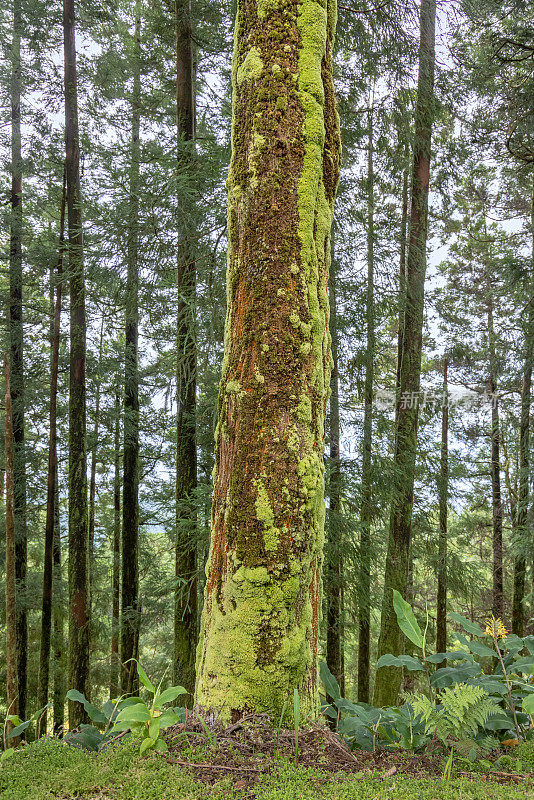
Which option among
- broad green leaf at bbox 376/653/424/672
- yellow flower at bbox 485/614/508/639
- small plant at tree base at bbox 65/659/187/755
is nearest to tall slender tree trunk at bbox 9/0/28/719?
small plant at tree base at bbox 65/659/187/755

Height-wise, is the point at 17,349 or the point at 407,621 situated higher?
the point at 17,349

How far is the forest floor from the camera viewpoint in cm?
114

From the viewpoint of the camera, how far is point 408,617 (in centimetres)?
171

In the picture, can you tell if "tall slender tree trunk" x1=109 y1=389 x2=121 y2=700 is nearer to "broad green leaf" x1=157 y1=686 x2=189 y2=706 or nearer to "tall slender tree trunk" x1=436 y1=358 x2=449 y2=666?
"tall slender tree trunk" x1=436 y1=358 x2=449 y2=666

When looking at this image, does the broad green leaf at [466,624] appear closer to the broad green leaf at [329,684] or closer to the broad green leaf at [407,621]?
the broad green leaf at [407,621]

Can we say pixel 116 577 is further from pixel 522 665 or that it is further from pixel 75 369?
pixel 522 665

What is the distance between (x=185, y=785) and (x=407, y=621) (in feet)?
2.94

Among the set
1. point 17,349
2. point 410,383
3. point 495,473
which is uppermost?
point 17,349

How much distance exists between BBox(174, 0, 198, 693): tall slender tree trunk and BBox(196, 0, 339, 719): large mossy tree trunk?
2.67m

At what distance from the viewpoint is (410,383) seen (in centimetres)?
707

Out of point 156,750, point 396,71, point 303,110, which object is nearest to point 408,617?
point 156,750

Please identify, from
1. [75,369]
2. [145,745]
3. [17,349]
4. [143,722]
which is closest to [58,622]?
[17,349]

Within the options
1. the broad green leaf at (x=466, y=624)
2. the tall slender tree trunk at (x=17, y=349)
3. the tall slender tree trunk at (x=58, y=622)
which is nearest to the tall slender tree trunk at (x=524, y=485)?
the broad green leaf at (x=466, y=624)

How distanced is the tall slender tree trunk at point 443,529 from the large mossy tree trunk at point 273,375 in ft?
24.0
